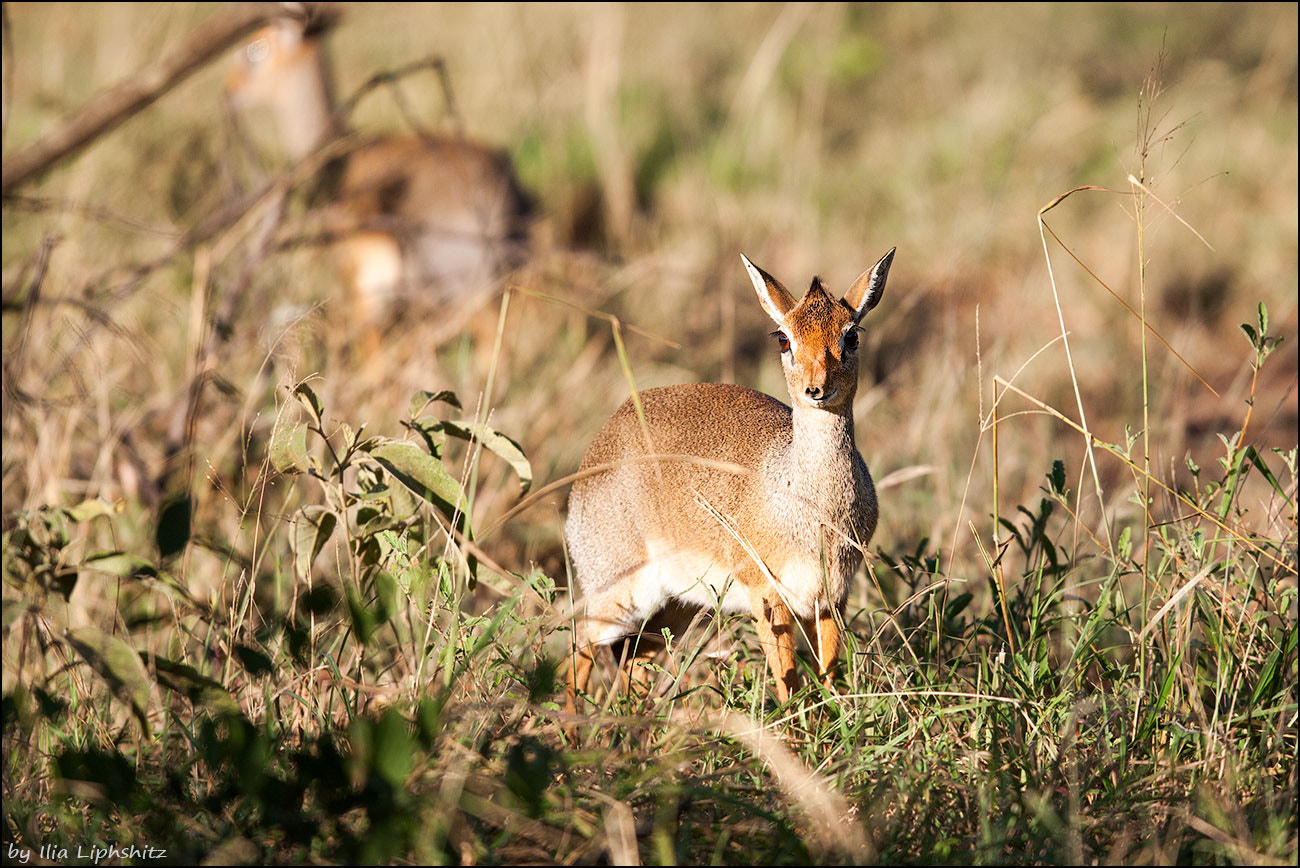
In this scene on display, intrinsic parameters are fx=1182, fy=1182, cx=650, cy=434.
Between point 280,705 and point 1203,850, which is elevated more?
point 280,705

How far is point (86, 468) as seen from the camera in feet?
13.9

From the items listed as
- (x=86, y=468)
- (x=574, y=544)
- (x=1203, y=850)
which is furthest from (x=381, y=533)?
(x=86, y=468)

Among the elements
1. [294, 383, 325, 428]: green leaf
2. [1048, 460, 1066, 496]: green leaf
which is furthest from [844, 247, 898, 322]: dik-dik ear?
[294, 383, 325, 428]: green leaf

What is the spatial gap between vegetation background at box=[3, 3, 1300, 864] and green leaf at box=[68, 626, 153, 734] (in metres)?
0.01

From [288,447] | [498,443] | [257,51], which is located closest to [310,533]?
[288,447]

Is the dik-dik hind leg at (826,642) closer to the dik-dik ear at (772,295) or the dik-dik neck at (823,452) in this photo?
the dik-dik neck at (823,452)

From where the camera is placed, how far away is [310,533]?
8.94 ft

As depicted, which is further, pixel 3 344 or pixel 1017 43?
pixel 1017 43

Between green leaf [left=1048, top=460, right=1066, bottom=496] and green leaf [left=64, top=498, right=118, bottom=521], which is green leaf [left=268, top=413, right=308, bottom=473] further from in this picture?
green leaf [left=1048, top=460, right=1066, bottom=496]

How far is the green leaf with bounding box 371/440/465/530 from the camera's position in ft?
8.57

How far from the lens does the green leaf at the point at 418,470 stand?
8.57 ft

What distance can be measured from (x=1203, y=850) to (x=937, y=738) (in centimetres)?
56

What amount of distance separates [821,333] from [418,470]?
935 millimetres

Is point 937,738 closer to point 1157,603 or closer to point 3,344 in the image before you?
point 1157,603
